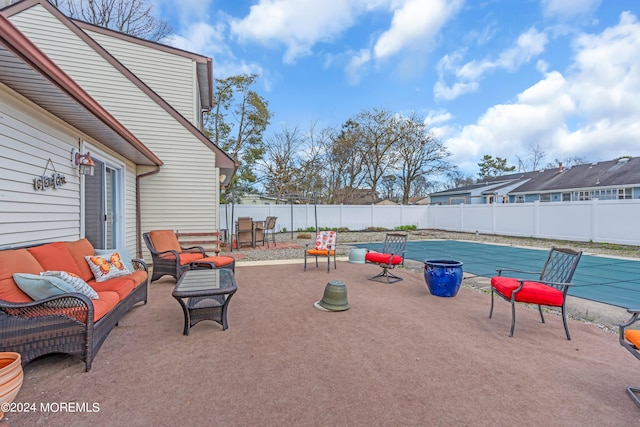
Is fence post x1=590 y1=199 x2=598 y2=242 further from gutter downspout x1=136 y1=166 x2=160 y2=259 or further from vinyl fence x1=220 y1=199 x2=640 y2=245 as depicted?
gutter downspout x1=136 y1=166 x2=160 y2=259

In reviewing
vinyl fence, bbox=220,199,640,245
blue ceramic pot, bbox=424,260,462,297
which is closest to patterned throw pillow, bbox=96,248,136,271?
blue ceramic pot, bbox=424,260,462,297

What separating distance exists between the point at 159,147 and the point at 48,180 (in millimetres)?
3656

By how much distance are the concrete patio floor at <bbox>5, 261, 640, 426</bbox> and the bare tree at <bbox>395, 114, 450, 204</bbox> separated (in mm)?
20837

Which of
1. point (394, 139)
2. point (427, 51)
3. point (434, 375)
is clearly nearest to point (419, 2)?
point (427, 51)

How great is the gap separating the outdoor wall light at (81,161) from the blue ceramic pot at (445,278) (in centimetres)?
525

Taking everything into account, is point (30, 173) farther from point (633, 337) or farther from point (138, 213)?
point (633, 337)

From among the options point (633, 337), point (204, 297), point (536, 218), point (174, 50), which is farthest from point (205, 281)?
point (536, 218)

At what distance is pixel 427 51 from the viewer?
1092 centimetres

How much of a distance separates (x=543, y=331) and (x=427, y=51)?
10.6m

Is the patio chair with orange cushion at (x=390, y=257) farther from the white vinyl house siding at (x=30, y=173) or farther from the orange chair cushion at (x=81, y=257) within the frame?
the white vinyl house siding at (x=30, y=173)

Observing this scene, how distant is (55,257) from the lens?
3.07m

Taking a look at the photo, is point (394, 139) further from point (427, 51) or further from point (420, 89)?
point (427, 51)

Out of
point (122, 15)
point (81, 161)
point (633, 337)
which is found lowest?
point (633, 337)

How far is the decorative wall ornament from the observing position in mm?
3514
